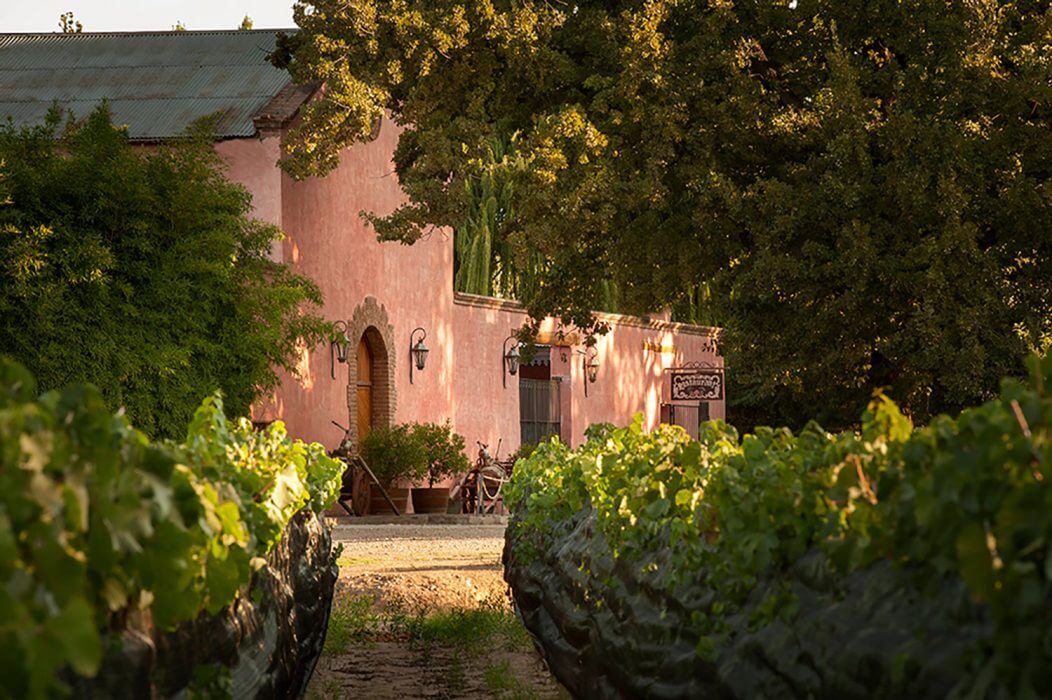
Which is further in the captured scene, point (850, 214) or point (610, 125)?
point (610, 125)

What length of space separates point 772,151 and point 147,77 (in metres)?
10.7

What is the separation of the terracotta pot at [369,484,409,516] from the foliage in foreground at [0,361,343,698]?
1971 cm

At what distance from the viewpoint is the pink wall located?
2245 centimetres

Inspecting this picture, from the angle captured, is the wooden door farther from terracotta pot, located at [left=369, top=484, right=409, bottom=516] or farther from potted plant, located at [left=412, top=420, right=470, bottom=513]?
terracotta pot, located at [left=369, top=484, right=409, bottom=516]

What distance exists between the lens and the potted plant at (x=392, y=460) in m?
24.5

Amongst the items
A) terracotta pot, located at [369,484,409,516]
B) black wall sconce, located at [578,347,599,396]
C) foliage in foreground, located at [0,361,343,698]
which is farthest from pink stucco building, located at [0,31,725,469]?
foliage in foreground, located at [0,361,343,698]

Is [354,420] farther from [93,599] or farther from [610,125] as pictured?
[93,599]

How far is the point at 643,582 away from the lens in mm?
6270

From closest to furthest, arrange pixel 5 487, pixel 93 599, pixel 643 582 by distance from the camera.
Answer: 1. pixel 5 487
2. pixel 93 599
3. pixel 643 582

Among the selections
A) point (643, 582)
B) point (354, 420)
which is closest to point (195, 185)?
point (354, 420)

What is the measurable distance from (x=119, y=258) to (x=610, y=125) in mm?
5458

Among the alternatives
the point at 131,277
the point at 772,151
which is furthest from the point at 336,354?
the point at 772,151

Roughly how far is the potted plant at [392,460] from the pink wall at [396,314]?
0.60 meters

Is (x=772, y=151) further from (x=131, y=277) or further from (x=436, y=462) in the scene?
(x=436, y=462)
